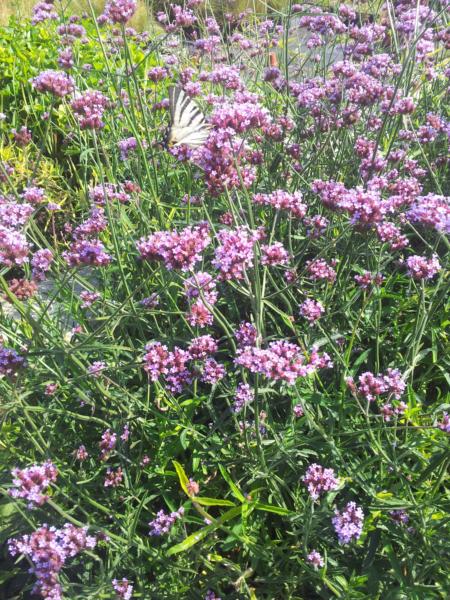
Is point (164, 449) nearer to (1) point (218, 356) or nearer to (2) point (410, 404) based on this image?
(1) point (218, 356)

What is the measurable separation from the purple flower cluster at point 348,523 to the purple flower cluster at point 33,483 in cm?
86

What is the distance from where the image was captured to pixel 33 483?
1.65 m

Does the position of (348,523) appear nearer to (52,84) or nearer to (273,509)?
(273,509)

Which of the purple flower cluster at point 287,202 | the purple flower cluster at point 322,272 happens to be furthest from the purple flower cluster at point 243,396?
the purple flower cluster at point 287,202

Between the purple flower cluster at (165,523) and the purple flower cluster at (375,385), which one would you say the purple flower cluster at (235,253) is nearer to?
the purple flower cluster at (375,385)

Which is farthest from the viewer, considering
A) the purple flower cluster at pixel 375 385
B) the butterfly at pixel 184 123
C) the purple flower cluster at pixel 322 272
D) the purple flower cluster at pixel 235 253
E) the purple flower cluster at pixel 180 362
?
the butterfly at pixel 184 123

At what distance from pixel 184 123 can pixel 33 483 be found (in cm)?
163

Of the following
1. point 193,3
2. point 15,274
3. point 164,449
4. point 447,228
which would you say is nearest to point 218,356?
point 164,449

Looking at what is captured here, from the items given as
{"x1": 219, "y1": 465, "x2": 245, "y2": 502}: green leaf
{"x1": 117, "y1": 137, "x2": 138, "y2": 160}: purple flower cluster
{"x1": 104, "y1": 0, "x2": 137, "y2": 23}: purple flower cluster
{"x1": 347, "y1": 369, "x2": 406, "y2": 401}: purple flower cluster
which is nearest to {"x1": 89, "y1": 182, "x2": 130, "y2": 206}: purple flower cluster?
{"x1": 117, "y1": 137, "x2": 138, "y2": 160}: purple flower cluster

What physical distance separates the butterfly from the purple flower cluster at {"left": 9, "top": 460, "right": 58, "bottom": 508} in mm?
1368

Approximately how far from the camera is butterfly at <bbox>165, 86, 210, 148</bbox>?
2.38 m

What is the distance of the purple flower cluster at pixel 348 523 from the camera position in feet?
5.51

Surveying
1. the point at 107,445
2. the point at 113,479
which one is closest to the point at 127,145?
the point at 107,445

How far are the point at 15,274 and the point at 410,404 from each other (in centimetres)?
295
